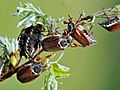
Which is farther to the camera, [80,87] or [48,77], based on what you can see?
[80,87]

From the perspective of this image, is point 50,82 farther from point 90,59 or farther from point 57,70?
point 90,59

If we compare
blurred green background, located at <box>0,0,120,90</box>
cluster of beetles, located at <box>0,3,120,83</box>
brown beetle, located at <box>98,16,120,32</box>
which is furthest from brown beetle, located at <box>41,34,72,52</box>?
blurred green background, located at <box>0,0,120,90</box>

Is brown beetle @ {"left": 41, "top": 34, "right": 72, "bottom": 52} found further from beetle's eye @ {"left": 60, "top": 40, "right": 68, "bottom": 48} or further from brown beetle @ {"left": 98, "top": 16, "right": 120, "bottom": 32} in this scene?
brown beetle @ {"left": 98, "top": 16, "right": 120, "bottom": 32}

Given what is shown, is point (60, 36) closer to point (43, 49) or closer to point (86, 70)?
point (43, 49)

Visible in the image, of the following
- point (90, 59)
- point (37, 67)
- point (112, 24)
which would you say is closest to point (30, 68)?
point (37, 67)

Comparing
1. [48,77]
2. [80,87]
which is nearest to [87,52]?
[80,87]

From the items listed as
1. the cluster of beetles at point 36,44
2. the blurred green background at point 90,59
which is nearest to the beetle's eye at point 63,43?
the cluster of beetles at point 36,44

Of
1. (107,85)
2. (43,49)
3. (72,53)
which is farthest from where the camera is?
(107,85)
